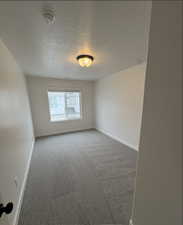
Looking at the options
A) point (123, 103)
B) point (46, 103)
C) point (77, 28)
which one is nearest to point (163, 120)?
point (77, 28)

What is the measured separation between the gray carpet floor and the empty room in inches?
0.6

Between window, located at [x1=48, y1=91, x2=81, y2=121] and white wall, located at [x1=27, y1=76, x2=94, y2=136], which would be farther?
window, located at [x1=48, y1=91, x2=81, y2=121]

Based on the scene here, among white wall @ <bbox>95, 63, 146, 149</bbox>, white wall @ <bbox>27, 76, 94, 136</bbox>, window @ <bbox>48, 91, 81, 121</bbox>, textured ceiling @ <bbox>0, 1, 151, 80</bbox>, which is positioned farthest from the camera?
window @ <bbox>48, 91, 81, 121</bbox>

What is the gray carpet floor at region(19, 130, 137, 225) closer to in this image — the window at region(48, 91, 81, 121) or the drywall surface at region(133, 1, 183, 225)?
the drywall surface at region(133, 1, 183, 225)

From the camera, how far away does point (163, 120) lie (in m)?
0.69

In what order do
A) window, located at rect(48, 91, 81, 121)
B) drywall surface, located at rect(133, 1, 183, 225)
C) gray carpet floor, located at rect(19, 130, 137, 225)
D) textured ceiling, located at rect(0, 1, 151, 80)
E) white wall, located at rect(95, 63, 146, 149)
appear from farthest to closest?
window, located at rect(48, 91, 81, 121)
white wall, located at rect(95, 63, 146, 149)
gray carpet floor, located at rect(19, 130, 137, 225)
textured ceiling, located at rect(0, 1, 151, 80)
drywall surface, located at rect(133, 1, 183, 225)

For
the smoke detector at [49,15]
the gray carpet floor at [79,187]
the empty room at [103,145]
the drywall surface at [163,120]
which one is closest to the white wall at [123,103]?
the empty room at [103,145]

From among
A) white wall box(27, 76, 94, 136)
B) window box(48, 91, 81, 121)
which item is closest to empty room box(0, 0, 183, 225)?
white wall box(27, 76, 94, 136)

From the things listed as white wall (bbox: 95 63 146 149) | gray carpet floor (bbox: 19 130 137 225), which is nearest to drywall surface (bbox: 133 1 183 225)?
gray carpet floor (bbox: 19 130 137 225)

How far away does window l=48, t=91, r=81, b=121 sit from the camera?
4.38 metres

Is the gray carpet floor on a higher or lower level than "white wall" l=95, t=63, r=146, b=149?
lower

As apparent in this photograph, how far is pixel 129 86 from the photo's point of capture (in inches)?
118

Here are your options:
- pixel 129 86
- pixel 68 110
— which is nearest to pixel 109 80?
pixel 129 86

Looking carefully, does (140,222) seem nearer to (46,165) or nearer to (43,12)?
(46,165)
